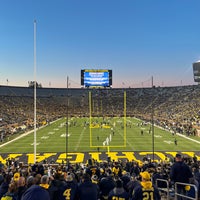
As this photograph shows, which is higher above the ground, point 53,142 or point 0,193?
point 0,193

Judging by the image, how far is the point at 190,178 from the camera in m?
6.15

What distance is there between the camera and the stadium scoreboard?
41688 mm

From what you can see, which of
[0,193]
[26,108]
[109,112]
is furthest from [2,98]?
[0,193]

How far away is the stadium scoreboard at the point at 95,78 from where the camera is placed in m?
41.7

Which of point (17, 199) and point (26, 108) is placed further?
point (26, 108)

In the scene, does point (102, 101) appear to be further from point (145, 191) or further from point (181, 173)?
point (145, 191)

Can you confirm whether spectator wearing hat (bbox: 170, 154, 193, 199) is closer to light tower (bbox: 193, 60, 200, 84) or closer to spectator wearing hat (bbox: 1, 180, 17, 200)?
spectator wearing hat (bbox: 1, 180, 17, 200)

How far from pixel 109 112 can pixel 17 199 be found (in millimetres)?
75123

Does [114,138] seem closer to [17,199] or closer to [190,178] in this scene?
[190,178]

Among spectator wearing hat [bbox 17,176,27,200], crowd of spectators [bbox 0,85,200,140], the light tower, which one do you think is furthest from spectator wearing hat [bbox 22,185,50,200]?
crowd of spectators [bbox 0,85,200,140]

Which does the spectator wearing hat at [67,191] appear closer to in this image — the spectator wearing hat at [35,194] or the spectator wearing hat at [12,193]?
the spectator wearing hat at [12,193]

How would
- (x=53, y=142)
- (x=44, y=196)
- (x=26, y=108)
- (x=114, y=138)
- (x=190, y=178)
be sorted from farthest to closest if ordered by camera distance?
1. (x=26, y=108)
2. (x=114, y=138)
3. (x=53, y=142)
4. (x=190, y=178)
5. (x=44, y=196)

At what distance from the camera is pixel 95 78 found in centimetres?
4184

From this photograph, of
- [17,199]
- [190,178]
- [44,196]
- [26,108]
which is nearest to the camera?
[44,196]
